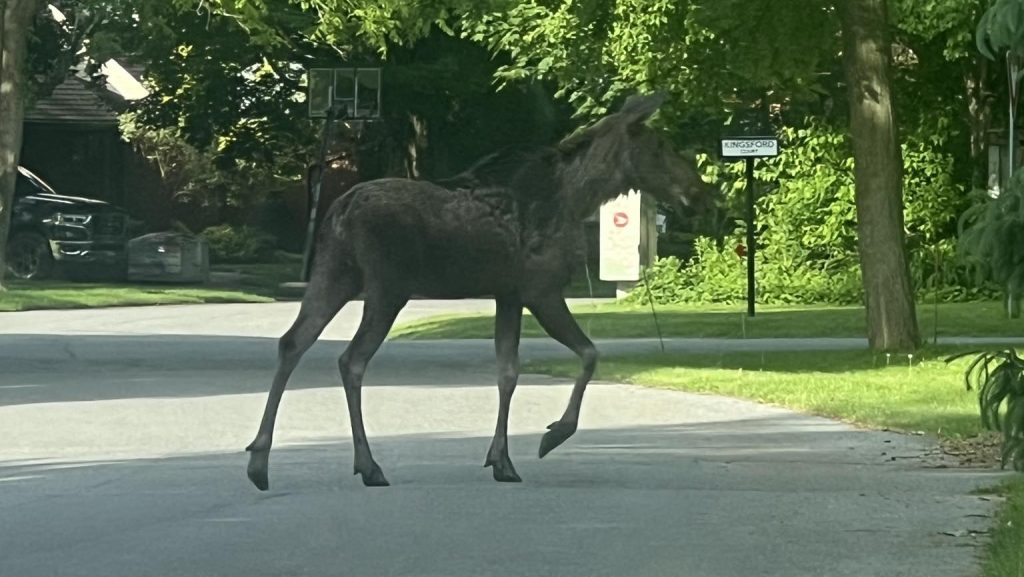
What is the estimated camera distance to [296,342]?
40.4ft

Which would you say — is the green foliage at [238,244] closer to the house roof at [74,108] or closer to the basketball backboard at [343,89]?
the house roof at [74,108]

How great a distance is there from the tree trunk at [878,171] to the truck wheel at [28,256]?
26300 mm

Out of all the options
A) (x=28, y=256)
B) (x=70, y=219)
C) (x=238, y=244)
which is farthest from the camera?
(x=238, y=244)

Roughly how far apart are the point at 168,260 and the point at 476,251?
36752 millimetres

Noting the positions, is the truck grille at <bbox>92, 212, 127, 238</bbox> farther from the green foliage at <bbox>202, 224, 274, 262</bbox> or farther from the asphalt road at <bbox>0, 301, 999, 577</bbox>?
the asphalt road at <bbox>0, 301, 999, 577</bbox>

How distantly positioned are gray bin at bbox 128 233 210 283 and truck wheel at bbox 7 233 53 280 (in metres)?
1.91

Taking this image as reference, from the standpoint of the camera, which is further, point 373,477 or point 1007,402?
point 373,477

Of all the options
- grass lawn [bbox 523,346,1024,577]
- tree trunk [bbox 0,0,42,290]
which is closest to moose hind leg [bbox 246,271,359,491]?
grass lawn [bbox 523,346,1024,577]

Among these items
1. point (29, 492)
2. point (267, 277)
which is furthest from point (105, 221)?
point (29, 492)

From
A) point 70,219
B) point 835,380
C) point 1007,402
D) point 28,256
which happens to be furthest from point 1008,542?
point 70,219

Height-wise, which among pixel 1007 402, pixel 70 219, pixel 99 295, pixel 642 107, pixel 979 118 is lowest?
pixel 99 295

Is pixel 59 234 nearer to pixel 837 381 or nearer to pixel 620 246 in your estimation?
pixel 620 246

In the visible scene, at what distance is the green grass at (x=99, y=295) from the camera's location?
37719 mm

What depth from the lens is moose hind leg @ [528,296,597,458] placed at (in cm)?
1244
